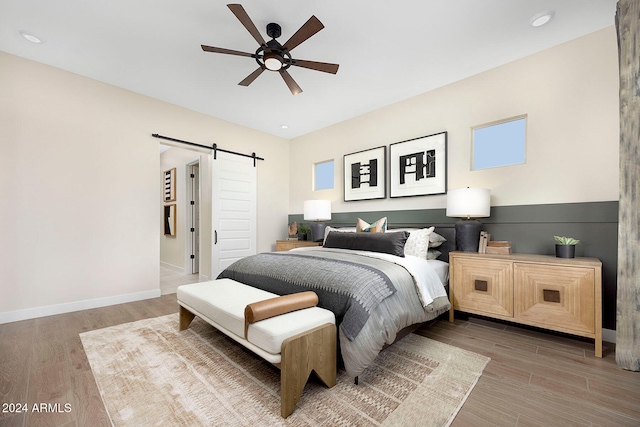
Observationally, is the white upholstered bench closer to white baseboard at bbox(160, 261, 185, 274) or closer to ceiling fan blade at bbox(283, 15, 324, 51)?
ceiling fan blade at bbox(283, 15, 324, 51)

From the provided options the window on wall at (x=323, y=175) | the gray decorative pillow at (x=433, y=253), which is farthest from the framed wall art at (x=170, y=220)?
the gray decorative pillow at (x=433, y=253)

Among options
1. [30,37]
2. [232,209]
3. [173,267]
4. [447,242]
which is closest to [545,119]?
[447,242]

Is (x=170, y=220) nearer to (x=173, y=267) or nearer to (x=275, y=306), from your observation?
(x=173, y=267)

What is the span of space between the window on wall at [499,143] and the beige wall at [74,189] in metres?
4.10

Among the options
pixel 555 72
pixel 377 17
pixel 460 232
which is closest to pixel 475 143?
pixel 555 72

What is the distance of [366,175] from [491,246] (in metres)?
1.99

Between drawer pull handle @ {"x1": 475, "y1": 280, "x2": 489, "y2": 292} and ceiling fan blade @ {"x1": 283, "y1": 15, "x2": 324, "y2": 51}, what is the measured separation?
263 centimetres

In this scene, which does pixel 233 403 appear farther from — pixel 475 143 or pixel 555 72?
pixel 555 72

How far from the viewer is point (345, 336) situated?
5.45 feet

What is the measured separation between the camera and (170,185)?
608cm

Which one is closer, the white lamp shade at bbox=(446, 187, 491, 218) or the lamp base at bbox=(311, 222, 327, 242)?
the white lamp shade at bbox=(446, 187, 491, 218)

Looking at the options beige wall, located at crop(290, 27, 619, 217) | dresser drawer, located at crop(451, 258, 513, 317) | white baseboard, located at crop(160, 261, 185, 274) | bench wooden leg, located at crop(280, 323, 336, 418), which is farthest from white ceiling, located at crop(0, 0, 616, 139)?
white baseboard, located at crop(160, 261, 185, 274)

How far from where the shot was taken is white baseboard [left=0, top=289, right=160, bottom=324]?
2.76 metres

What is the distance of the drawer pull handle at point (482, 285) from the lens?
2.55m
